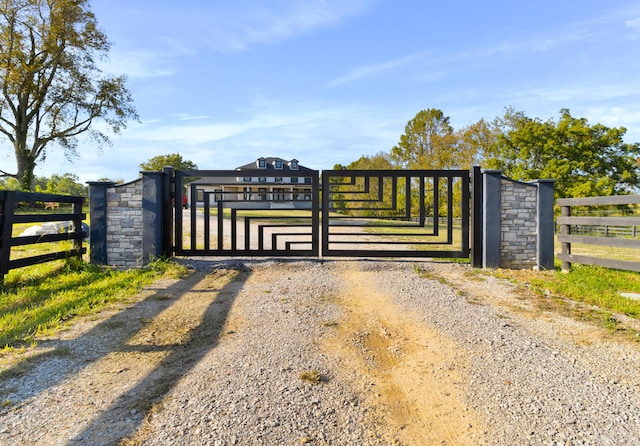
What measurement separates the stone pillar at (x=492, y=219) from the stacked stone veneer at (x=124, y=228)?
20.9 feet

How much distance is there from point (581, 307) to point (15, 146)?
26.6 m

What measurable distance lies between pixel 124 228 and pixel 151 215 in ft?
1.91

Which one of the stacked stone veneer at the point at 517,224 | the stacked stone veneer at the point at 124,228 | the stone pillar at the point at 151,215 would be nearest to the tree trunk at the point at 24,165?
the stacked stone veneer at the point at 124,228

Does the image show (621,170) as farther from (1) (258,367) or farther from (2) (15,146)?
(2) (15,146)

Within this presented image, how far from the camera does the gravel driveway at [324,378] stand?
1993 millimetres

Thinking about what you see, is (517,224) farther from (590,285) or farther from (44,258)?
(44,258)

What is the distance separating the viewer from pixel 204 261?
7.27 meters

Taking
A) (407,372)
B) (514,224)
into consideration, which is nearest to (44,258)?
(407,372)

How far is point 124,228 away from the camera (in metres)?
7.07

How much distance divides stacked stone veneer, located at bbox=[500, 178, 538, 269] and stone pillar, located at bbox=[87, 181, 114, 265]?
288 inches

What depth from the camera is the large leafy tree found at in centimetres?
2148

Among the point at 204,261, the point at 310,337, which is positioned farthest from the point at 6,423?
the point at 204,261

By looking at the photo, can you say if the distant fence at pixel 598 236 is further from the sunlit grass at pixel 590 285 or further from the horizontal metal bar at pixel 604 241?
the sunlit grass at pixel 590 285

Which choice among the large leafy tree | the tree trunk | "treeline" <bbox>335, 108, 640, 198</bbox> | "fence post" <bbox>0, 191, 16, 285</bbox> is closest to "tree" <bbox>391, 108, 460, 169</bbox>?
"treeline" <bbox>335, 108, 640, 198</bbox>
